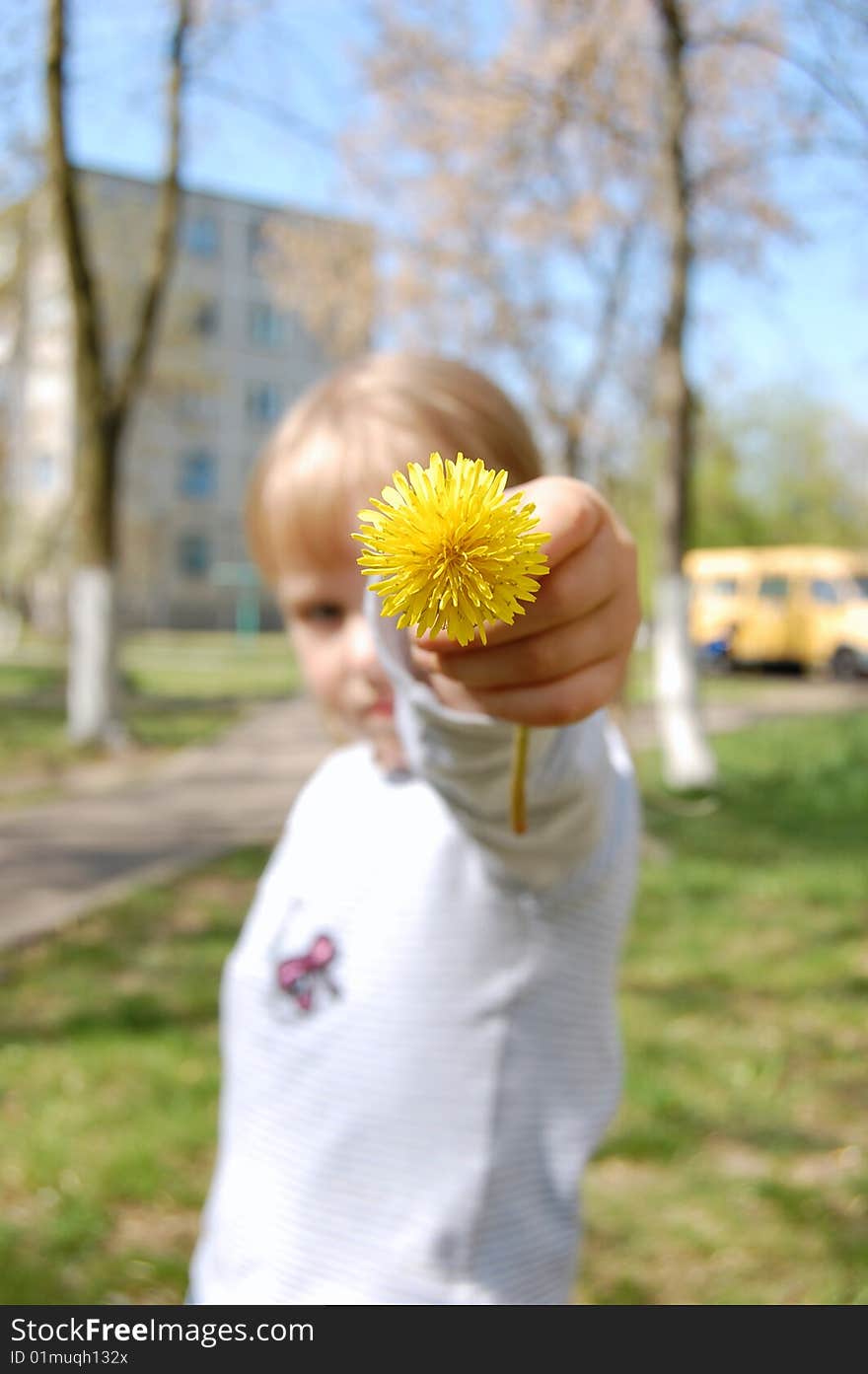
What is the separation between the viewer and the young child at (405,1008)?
143 centimetres

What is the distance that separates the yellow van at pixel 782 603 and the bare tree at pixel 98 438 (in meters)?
5.81

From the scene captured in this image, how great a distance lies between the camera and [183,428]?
35.6 metres

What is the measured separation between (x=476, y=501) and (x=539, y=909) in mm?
956

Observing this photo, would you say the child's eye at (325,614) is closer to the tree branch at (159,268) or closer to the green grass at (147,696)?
the green grass at (147,696)

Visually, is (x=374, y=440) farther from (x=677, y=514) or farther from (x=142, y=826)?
(x=677, y=514)

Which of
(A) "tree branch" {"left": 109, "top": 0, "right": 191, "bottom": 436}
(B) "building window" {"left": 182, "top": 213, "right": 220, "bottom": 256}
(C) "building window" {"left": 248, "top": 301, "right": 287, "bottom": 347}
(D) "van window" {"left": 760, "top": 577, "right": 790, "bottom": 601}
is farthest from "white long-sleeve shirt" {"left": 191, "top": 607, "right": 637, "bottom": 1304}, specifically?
(C) "building window" {"left": 248, "top": 301, "right": 287, "bottom": 347}

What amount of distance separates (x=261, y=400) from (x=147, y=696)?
3695 cm

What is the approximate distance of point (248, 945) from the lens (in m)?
1.71

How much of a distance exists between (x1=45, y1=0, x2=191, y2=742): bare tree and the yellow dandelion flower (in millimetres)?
11755

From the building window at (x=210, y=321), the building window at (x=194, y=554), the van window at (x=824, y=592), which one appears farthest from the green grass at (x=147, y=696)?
the building window at (x=210, y=321)

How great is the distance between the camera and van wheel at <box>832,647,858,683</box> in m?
21.6

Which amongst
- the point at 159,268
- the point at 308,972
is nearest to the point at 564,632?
the point at 308,972

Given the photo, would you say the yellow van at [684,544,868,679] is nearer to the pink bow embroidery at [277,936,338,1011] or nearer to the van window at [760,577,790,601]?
the van window at [760,577,790,601]
